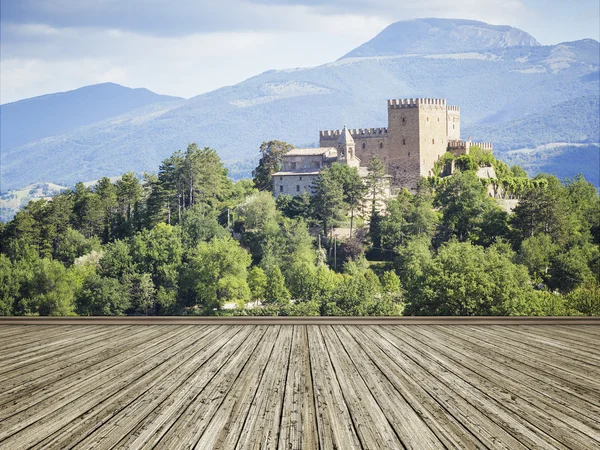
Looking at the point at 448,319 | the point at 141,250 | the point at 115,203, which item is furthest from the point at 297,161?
the point at 448,319

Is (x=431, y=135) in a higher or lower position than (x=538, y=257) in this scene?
higher

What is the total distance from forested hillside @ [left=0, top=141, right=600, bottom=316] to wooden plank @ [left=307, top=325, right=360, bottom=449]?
27.1 meters

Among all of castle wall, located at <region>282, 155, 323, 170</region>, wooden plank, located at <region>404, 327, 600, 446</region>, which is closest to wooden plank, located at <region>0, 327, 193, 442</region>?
wooden plank, located at <region>404, 327, 600, 446</region>

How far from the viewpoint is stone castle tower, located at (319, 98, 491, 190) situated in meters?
65.8

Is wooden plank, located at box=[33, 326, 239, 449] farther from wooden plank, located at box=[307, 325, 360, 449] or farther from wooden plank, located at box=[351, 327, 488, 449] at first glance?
wooden plank, located at box=[351, 327, 488, 449]

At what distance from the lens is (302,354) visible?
7562 millimetres

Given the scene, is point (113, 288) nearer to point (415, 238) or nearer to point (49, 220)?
point (49, 220)

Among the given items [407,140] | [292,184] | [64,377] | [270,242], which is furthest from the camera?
[407,140]

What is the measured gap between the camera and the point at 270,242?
52219 mm

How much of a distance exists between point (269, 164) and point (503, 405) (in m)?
66.9

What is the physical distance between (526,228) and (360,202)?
14.8 meters

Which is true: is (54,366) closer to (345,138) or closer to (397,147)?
(345,138)

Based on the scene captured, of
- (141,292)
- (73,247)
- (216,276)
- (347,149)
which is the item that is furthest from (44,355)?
(347,149)

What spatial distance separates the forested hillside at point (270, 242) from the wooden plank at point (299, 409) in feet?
89.1
